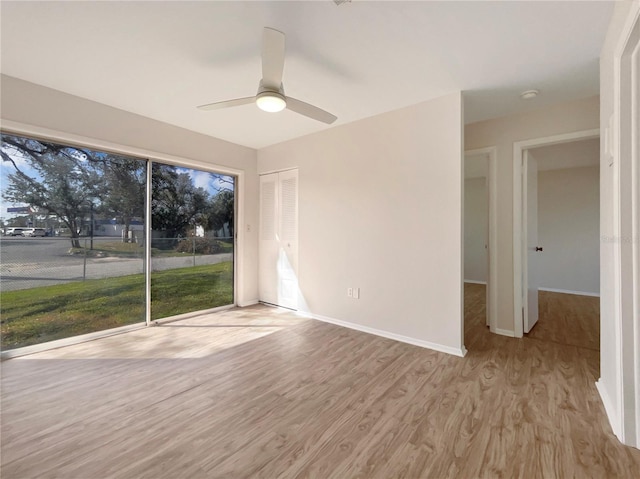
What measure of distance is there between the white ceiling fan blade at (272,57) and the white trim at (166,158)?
219cm

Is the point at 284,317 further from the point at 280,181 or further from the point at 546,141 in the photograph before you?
the point at 546,141

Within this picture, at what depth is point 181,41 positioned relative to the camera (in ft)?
6.39

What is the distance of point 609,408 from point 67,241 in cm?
474

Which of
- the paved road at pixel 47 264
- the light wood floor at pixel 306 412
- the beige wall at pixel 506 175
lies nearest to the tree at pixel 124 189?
the paved road at pixel 47 264

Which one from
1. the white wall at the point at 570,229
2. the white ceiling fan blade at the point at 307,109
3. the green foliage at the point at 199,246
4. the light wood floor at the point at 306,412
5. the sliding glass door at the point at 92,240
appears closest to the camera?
the light wood floor at the point at 306,412

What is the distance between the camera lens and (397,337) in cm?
300

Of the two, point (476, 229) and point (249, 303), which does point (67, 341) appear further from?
point (476, 229)

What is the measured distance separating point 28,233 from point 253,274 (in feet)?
8.58

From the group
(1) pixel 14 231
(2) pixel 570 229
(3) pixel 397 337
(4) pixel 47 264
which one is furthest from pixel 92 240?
(2) pixel 570 229

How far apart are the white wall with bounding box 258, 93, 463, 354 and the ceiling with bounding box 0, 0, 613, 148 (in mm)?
385

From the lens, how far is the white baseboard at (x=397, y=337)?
8.67 ft

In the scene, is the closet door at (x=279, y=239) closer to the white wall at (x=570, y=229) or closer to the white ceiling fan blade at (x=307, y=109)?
the white ceiling fan blade at (x=307, y=109)

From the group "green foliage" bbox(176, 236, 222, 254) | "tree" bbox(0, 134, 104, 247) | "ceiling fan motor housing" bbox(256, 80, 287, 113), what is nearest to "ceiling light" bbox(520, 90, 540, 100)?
"ceiling fan motor housing" bbox(256, 80, 287, 113)

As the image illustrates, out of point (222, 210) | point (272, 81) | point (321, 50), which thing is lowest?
point (222, 210)
